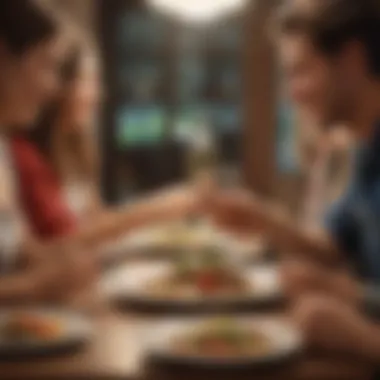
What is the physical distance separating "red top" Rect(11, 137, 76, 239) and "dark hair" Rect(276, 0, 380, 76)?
69 cm

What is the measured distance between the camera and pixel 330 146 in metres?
2.00

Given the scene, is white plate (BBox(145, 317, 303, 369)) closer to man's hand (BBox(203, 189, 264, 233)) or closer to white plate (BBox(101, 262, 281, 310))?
white plate (BBox(101, 262, 281, 310))

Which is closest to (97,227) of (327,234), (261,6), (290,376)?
(327,234)

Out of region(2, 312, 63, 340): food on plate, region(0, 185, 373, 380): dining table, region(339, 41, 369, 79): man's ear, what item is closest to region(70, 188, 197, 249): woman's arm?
region(339, 41, 369, 79): man's ear

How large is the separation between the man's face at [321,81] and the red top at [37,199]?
588 mm

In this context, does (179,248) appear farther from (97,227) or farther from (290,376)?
(290,376)

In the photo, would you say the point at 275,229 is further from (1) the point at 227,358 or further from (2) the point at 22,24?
(1) the point at 227,358

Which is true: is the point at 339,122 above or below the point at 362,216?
above

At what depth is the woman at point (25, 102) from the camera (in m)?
1.39

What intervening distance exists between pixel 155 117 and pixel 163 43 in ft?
0.68

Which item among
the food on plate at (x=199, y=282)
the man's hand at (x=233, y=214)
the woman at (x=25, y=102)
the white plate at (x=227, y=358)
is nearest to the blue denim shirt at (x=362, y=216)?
the man's hand at (x=233, y=214)

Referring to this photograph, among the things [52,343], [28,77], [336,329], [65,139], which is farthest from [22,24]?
[336,329]

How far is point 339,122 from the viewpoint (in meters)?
1.60

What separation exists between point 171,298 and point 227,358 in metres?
0.27
